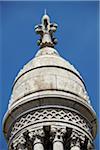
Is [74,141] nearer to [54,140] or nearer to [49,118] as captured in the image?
[54,140]

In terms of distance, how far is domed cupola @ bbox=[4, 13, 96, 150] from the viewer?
124 ft

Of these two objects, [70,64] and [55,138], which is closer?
[55,138]

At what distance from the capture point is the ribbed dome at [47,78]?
38562 millimetres

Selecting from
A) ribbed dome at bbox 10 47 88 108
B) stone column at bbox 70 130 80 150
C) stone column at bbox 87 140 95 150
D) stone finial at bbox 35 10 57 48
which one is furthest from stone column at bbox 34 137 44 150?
stone finial at bbox 35 10 57 48

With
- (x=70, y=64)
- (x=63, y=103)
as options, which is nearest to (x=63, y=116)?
(x=63, y=103)

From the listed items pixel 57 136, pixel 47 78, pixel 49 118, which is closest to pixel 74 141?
pixel 57 136

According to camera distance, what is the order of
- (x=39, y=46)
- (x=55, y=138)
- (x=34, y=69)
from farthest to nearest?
(x=39, y=46), (x=34, y=69), (x=55, y=138)

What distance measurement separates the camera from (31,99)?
38.0 meters

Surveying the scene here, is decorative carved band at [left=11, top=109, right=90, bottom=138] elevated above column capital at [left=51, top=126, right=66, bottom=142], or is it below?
above

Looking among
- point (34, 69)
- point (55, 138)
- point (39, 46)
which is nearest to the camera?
point (55, 138)

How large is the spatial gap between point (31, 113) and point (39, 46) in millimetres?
4857

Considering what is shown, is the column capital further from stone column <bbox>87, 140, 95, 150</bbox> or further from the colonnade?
stone column <bbox>87, 140, 95, 150</bbox>

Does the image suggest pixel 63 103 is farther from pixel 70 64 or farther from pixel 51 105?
pixel 70 64

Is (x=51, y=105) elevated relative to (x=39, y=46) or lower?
lower
